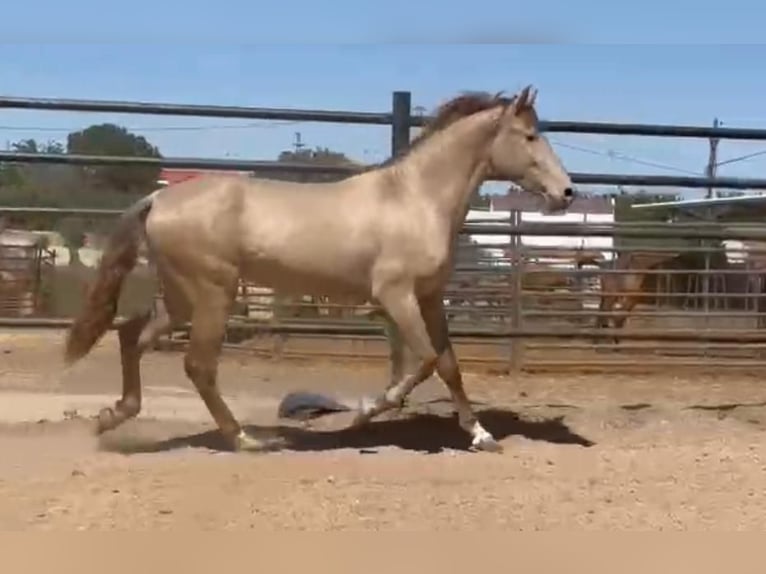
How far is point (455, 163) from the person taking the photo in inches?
252

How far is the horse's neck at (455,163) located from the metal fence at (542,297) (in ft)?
2.57

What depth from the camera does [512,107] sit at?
6.39 meters

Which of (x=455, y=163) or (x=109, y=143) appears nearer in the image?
(x=455, y=163)

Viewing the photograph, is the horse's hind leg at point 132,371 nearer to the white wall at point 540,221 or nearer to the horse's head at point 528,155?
the horse's head at point 528,155

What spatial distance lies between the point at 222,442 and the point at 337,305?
11.4 feet

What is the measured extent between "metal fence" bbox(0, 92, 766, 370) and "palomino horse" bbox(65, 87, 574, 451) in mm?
638

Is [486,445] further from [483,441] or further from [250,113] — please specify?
[250,113]

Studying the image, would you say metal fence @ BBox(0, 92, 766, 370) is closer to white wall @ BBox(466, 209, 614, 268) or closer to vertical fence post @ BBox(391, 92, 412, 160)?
vertical fence post @ BBox(391, 92, 412, 160)

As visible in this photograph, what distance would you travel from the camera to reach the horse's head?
6.39 m

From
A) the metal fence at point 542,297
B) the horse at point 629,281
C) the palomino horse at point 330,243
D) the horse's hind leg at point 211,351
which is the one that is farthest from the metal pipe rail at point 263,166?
the horse at point 629,281

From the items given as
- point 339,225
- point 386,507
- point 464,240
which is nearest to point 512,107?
point 339,225

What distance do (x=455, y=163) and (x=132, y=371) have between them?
80.7 inches

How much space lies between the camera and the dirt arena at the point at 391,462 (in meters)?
4.25

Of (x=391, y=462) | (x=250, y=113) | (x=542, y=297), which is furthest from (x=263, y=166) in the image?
(x=542, y=297)
